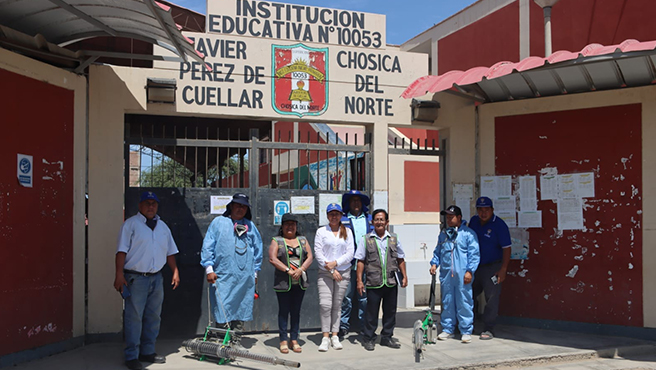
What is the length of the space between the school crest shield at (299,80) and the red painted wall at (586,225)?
2676 millimetres

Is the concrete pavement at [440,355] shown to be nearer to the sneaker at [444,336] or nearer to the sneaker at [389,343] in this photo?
the sneaker at [389,343]

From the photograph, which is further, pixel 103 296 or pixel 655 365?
pixel 103 296

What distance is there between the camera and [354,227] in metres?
7.36

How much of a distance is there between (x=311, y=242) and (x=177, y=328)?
2.04 meters

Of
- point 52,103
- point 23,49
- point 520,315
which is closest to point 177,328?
point 52,103

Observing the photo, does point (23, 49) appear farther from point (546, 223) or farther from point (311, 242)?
point (546, 223)

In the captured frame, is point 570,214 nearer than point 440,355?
No

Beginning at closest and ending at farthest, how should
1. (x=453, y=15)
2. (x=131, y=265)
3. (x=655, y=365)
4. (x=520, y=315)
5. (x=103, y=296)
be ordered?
(x=131, y=265)
(x=655, y=365)
(x=103, y=296)
(x=520, y=315)
(x=453, y=15)

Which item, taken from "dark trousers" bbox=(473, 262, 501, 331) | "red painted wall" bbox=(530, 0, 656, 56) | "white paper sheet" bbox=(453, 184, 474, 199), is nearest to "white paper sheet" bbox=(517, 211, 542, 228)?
"white paper sheet" bbox=(453, 184, 474, 199)

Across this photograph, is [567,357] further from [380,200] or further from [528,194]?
[380,200]

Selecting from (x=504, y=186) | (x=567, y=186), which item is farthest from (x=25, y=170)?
(x=567, y=186)

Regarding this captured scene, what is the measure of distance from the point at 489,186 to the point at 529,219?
0.72 metres

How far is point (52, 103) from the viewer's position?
6438 mm

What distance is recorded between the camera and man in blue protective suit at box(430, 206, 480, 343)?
7.27m
